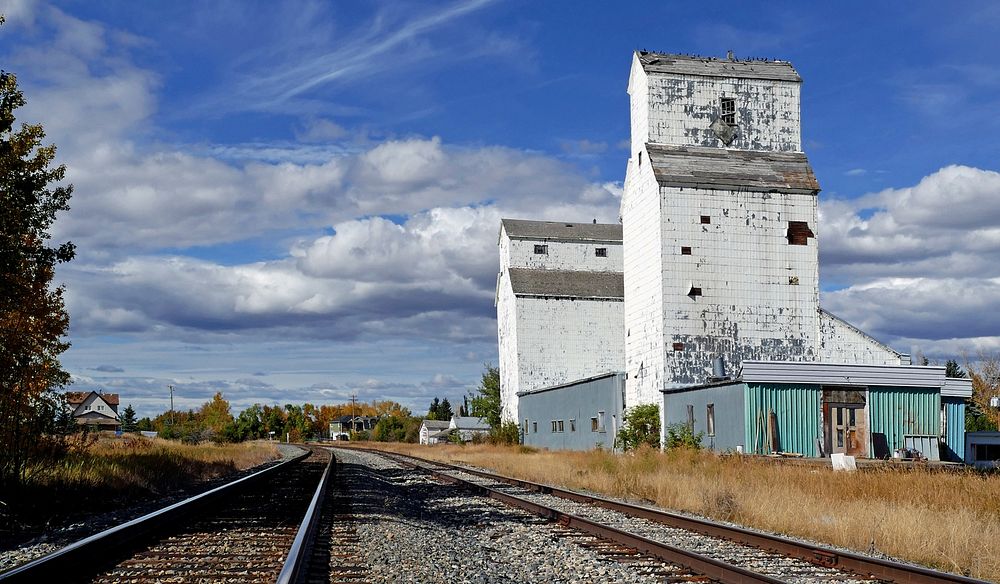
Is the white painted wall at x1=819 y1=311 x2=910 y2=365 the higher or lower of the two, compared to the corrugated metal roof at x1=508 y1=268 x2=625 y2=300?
lower

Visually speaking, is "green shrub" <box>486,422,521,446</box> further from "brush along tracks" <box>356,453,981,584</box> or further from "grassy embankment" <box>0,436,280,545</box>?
"brush along tracks" <box>356,453,981,584</box>

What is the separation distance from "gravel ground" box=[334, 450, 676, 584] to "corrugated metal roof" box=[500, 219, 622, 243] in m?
38.0

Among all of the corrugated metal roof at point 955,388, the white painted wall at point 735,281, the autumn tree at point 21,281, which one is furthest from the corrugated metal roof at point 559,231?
the autumn tree at point 21,281

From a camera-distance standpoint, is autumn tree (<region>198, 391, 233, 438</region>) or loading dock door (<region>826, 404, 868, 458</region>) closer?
loading dock door (<region>826, 404, 868, 458</region>)

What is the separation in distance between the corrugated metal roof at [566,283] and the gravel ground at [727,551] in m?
35.7

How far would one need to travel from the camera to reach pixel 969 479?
52.5ft

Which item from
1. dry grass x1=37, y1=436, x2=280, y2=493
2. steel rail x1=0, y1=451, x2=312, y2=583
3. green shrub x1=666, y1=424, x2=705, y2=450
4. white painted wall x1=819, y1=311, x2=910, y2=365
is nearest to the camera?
steel rail x1=0, y1=451, x2=312, y2=583

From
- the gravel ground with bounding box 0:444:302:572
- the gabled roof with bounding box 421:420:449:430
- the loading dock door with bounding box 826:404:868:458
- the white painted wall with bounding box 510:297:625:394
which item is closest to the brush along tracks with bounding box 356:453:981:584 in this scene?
the gravel ground with bounding box 0:444:302:572

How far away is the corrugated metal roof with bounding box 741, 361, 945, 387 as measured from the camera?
27.3 metres

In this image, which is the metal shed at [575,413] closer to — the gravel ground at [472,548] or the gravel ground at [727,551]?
the gravel ground at [472,548]

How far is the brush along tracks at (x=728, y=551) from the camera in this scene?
340 inches

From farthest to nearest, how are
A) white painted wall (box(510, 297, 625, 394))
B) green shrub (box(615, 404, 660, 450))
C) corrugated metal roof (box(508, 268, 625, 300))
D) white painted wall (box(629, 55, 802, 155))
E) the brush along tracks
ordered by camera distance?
corrugated metal roof (box(508, 268, 625, 300)), white painted wall (box(510, 297, 625, 394)), white painted wall (box(629, 55, 802, 155)), green shrub (box(615, 404, 660, 450)), the brush along tracks

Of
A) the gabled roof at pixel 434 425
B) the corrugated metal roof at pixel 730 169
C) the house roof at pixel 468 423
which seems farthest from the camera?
the gabled roof at pixel 434 425

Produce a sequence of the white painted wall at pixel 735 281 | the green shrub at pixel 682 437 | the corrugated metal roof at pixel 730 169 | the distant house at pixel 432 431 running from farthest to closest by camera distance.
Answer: the distant house at pixel 432 431 → the corrugated metal roof at pixel 730 169 → the white painted wall at pixel 735 281 → the green shrub at pixel 682 437
